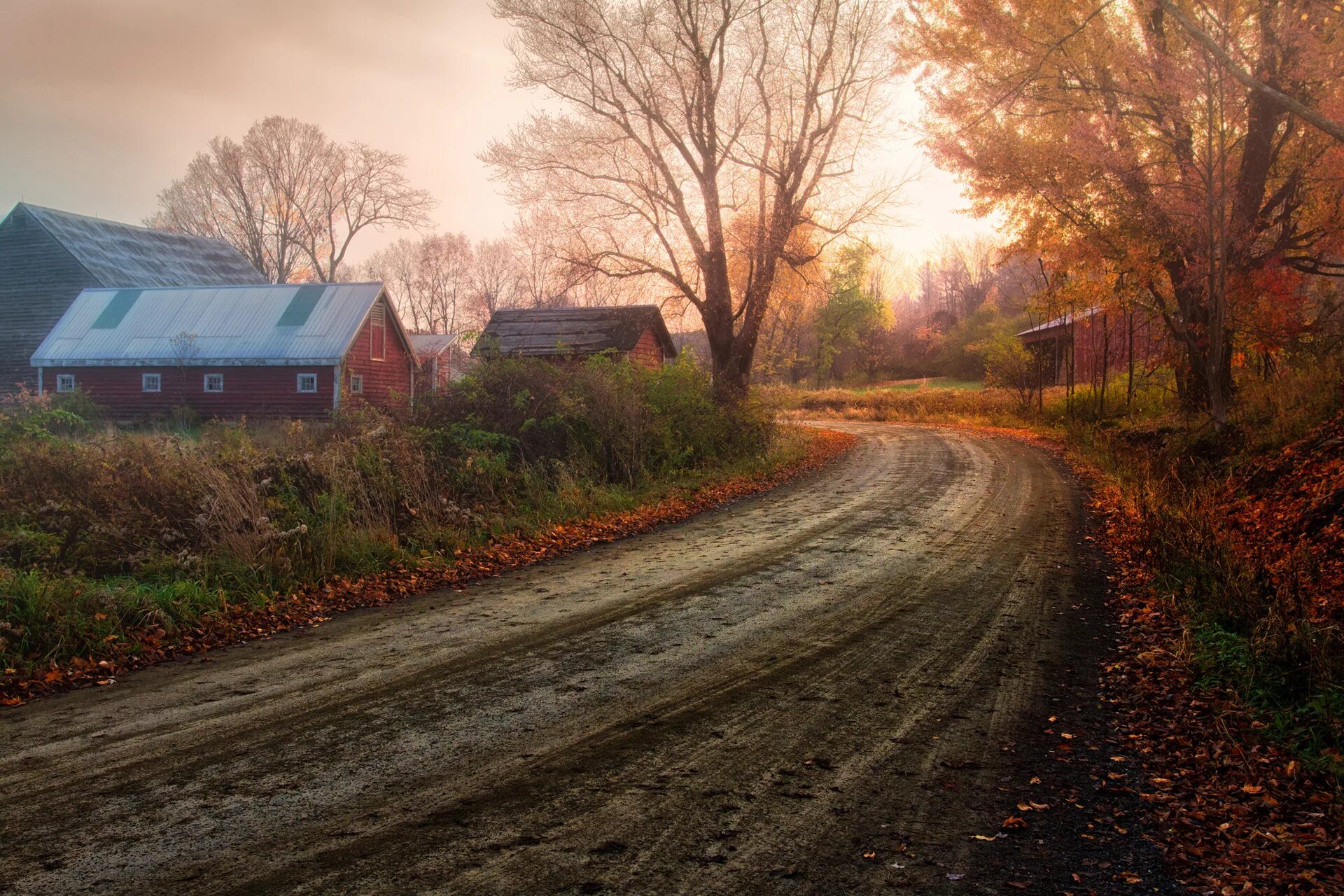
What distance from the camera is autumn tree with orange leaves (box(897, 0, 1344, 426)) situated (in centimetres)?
1266

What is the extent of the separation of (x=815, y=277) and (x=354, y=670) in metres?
21.7

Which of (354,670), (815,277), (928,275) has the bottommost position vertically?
(354,670)

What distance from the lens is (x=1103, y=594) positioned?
7.67 m

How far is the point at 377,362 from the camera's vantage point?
32594 mm

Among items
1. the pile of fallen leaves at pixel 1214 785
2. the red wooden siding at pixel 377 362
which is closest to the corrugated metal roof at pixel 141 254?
the red wooden siding at pixel 377 362

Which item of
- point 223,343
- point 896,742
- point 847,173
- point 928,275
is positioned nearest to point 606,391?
point 896,742

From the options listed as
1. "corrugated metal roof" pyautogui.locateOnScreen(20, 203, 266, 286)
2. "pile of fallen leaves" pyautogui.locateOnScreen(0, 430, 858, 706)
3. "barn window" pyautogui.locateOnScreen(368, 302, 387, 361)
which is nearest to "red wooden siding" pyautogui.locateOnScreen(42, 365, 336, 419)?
"barn window" pyautogui.locateOnScreen(368, 302, 387, 361)

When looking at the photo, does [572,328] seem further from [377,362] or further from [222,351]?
[222,351]

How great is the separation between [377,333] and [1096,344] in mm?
25956

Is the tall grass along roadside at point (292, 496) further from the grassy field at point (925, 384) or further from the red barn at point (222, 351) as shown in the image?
the grassy field at point (925, 384)

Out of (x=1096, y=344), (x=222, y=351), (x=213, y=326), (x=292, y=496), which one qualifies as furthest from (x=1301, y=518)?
(x=213, y=326)

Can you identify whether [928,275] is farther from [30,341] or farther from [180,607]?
[180,607]

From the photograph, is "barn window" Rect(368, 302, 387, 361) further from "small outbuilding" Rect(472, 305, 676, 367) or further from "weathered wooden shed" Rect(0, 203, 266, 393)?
"weathered wooden shed" Rect(0, 203, 266, 393)

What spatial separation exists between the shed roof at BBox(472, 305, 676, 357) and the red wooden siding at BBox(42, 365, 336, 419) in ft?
25.5
